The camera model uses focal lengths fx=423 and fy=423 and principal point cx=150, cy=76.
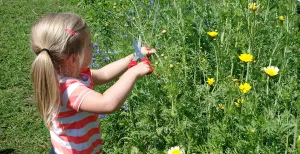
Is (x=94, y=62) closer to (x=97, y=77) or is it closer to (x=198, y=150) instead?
(x=97, y=77)

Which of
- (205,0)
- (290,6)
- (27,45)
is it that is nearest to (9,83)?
(27,45)

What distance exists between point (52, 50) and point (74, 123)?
0.39m

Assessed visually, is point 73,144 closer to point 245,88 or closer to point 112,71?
point 112,71

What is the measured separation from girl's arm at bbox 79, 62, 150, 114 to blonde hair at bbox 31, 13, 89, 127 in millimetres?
154

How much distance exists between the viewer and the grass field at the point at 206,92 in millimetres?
2227

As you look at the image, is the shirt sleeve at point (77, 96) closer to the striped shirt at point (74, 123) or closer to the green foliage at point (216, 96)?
the striped shirt at point (74, 123)

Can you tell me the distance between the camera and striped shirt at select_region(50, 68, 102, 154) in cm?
194

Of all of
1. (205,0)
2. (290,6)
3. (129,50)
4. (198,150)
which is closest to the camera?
(198,150)

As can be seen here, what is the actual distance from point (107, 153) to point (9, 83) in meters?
1.80

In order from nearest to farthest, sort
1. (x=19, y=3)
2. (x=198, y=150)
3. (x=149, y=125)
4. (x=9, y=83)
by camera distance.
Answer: (x=198, y=150) < (x=149, y=125) < (x=9, y=83) < (x=19, y=3)

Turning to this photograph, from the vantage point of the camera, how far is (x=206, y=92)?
2.45m

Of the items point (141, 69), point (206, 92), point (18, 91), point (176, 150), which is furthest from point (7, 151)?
point (141, 69)

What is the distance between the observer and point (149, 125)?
2652 mm

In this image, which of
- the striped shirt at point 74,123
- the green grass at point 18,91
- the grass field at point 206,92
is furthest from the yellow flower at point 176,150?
the green grass at point 18,91
